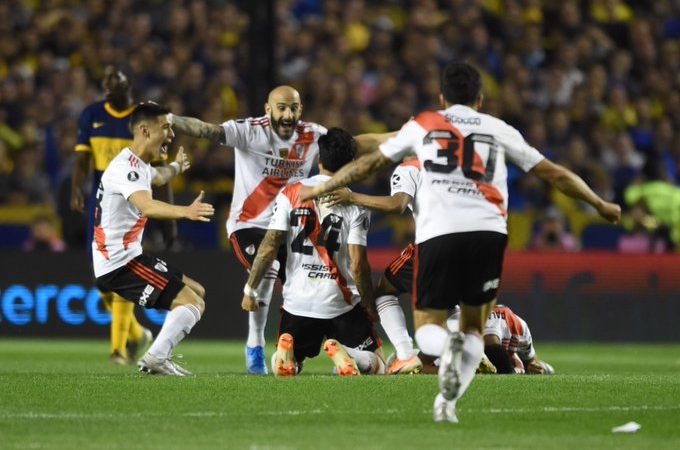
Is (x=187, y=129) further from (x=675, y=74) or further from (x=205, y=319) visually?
(x=675, y=74)

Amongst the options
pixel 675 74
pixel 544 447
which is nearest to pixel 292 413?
pixel 544 447

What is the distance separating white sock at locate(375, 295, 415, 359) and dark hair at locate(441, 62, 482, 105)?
3256mm

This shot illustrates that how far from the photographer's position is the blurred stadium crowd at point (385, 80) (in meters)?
17.6

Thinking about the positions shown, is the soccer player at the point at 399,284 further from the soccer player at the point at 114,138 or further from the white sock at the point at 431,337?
the soccer player at the point at 114,138

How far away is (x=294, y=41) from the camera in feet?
66.0

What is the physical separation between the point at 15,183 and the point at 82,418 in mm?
9773

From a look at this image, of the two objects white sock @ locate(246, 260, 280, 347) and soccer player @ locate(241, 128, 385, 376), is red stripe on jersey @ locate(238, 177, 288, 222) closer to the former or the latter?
white sock @ locate(246, 260, 280, 347)

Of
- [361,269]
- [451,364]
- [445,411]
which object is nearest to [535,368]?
[361,269]

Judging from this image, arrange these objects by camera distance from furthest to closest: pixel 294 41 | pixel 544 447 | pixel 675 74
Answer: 1. pixel 675 74
2. pixel 294 41
3. pixel 544 447

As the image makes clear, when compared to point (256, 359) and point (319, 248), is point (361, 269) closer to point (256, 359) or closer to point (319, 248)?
point (319, 248)

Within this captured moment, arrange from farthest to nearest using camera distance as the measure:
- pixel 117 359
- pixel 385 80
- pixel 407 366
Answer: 1. pixel 385 80
2. pixel 117 359
3. pixel 407 366

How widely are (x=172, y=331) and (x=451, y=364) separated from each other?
133 inches

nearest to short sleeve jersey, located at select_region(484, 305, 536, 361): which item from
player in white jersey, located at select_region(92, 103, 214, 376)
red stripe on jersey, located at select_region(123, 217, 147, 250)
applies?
player in white jersey, located at select_region(92, 103, 214, 376)

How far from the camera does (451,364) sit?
7277 millimetres
